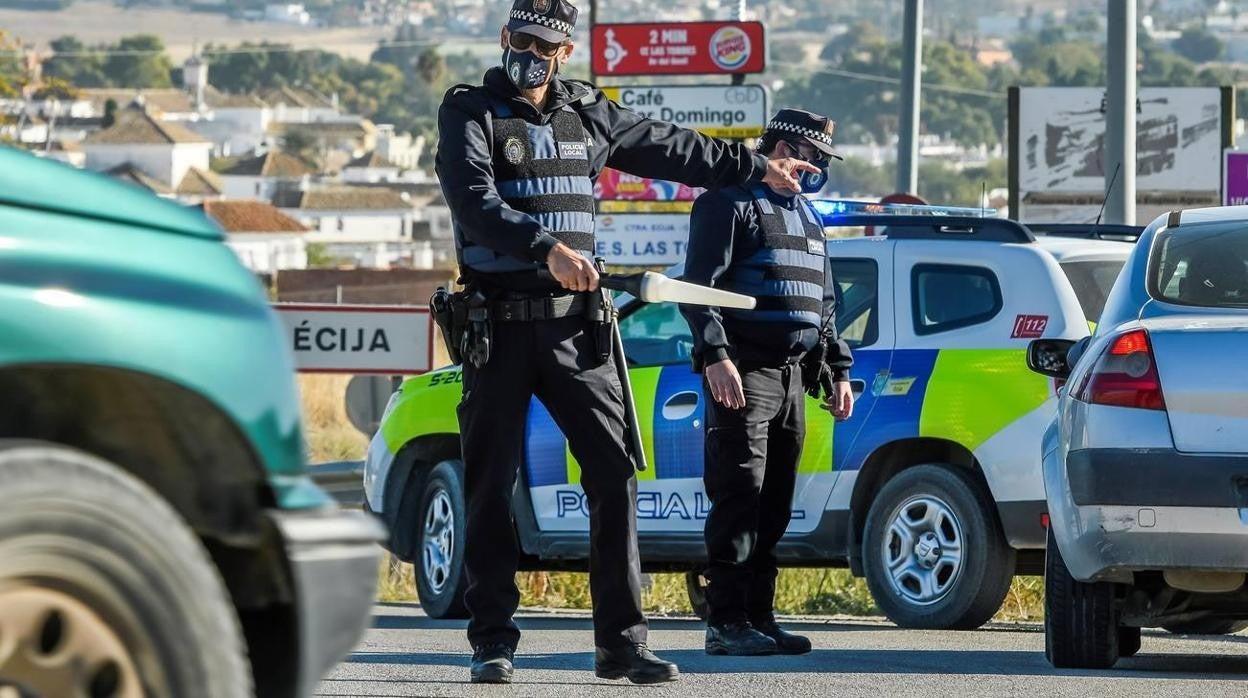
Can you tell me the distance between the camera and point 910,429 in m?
9.12

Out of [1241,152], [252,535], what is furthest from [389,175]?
[252,535]

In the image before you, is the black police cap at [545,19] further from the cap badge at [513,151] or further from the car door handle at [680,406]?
the car door handle at [680,406]

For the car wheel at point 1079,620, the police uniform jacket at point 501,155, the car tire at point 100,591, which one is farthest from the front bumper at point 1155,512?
the car tire at point 100,591

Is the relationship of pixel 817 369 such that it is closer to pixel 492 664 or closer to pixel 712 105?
pixel 492 664

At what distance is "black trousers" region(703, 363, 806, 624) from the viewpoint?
25.3 ft

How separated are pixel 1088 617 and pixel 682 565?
9.84 ft

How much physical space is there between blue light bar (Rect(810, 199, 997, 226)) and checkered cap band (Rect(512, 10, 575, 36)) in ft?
8.83

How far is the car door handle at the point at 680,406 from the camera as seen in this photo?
9453 millimetres

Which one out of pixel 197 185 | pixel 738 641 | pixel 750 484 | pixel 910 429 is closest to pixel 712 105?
pixel 910 429

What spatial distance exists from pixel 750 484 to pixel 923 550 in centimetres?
154

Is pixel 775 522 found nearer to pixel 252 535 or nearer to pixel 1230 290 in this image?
pixel 1230 290

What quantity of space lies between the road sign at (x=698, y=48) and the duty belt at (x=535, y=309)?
48.7 ft

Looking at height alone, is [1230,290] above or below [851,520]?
above

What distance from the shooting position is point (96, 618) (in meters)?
3.20
